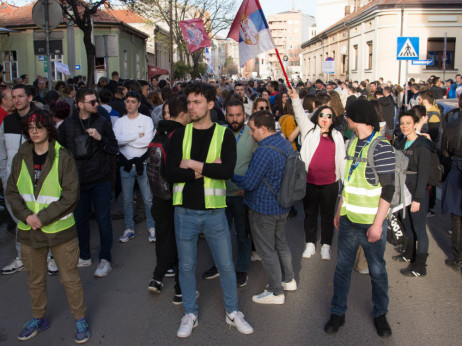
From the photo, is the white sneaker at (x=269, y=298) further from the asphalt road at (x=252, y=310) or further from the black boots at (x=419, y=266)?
the black boots at (x=419, y=266)

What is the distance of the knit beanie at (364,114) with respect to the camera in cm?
386

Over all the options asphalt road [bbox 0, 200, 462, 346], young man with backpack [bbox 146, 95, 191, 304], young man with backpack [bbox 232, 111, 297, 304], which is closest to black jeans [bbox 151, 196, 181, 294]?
young man with backpack [bbox 146, 95, 191, 304]

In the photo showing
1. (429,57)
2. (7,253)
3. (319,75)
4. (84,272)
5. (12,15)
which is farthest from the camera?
(319,75)

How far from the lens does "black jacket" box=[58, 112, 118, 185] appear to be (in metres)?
5.29

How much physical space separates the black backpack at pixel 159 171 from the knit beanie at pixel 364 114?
1647 millimetres

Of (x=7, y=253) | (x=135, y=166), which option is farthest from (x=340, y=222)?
(x=7, y=253)

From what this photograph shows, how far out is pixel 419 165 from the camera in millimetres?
5172

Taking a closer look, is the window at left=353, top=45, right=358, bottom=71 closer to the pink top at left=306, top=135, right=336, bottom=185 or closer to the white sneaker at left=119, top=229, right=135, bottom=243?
the pink top at left=306, top=135, right=336, bottom=185

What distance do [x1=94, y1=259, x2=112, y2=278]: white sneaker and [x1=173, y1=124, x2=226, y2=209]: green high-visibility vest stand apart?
6.47 feet

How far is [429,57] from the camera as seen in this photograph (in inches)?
1267

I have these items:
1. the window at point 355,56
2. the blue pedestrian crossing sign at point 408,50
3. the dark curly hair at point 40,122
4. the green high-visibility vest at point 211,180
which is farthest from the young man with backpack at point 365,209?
the window at point 355,56

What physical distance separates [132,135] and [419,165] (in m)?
3.62

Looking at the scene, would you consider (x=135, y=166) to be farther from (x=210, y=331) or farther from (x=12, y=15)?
(x=12, y=15)

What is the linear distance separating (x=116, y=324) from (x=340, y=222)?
Answer: 2184mm
